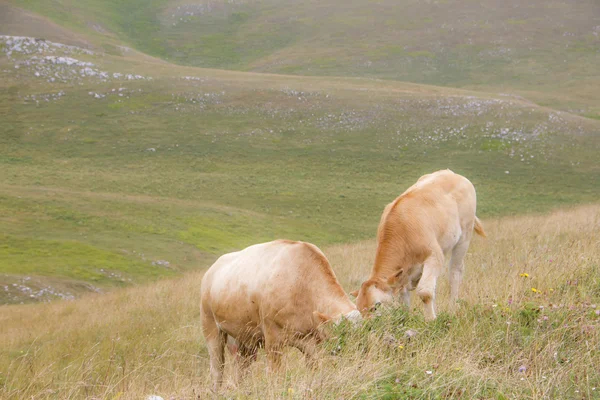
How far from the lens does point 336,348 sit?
6.59 m

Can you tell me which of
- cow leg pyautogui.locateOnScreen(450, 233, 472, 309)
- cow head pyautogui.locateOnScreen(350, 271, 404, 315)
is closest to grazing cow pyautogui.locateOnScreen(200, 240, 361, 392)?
cow head pyautogui.locateOnScreen(350, 271, 404, 315)

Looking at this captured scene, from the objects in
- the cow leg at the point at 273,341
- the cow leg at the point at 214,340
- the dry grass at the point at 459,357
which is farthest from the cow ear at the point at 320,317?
the cow leg at the point at 214,340

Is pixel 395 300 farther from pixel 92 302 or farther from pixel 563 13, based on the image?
pixel 563 13

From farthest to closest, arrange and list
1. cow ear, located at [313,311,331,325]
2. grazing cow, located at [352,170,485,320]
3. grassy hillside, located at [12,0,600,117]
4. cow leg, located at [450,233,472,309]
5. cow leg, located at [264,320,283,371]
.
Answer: grassy hillside, located at [12,0,600,117], cow leg, located at [450,233,472,309], grazing cow, located at [352,170,485,320], cow leg, located at [264,320,283,371], cow ear, located at [313,311,331,325]

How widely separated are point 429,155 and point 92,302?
117ft

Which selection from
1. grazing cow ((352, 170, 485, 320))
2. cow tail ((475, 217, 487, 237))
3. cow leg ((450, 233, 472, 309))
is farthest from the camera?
cow tail ((475, 217, 487, 237))

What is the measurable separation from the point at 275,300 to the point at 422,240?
3109 mm

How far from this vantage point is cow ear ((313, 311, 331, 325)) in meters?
7.24

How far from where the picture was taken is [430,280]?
957 centimetres

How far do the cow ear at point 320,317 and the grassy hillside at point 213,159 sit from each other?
60.8ft

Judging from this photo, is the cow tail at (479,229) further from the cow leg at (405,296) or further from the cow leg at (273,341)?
the cow leg at (273,341)

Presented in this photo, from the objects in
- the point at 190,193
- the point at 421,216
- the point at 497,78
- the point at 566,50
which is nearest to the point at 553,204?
the point at 190,193

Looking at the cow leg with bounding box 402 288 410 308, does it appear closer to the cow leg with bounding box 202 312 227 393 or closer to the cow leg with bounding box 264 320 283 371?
the cow leg with bounding box 264 320 283 371

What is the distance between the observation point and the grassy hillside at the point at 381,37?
95.9m
